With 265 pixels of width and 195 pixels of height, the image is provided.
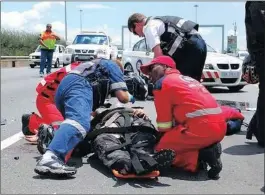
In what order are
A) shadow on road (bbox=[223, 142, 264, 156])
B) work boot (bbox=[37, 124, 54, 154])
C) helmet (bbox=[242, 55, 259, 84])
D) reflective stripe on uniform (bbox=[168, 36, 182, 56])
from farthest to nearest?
reflective stripe on uniform (bbox=[168, 36, 182, 56]) → helmet (bbox=[242, 55, 259, 84]) → shadow on road (bbox=[223, 142, 264, 156]) → work boot (bbox=[37, 124, 54, 154])

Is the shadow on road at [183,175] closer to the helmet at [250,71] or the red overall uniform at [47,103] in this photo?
the red overall uniform at [47,103]

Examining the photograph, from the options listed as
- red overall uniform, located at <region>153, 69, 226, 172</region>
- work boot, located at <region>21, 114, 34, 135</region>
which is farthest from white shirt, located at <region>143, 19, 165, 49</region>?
work boot, located at <region>21, 114, 34, 135</region>

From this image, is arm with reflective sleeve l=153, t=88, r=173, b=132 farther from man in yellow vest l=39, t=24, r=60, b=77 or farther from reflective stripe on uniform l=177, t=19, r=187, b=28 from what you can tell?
man in yellow vest l=39, t=24, r=60, b=77

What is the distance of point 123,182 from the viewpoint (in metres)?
4.30

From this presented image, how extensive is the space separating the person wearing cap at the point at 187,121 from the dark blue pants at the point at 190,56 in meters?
1.76

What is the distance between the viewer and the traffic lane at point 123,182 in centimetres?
412

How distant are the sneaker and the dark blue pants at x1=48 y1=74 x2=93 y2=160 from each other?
0.42 ft

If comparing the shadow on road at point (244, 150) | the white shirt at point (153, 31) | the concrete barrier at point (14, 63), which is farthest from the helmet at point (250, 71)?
the concrete barrier at point (14, 63)

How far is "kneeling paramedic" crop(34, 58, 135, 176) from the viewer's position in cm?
436

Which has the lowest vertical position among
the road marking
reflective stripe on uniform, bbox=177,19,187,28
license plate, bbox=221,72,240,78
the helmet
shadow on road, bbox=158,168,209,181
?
the road marking

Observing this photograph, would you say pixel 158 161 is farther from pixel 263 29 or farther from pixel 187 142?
pixel 263 29

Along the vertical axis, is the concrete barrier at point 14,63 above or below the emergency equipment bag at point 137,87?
below

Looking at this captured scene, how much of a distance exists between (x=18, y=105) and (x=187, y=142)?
6016 mm

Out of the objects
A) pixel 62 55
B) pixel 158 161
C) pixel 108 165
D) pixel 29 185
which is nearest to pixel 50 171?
pixel 29 185
